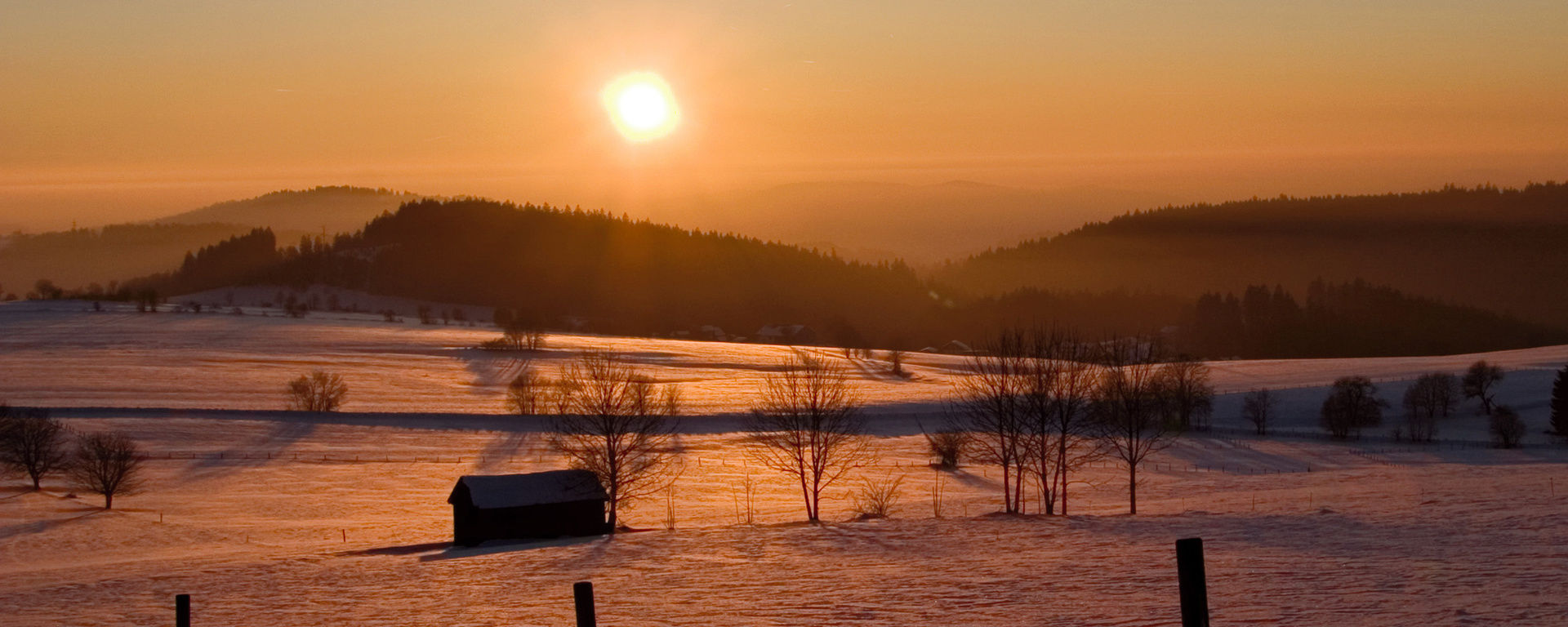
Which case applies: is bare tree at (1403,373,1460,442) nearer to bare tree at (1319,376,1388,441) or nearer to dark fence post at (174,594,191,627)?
bare tree at (1319,376,1388,441)

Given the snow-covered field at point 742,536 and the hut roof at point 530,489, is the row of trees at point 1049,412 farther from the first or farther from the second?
the hut roof at point 530,489

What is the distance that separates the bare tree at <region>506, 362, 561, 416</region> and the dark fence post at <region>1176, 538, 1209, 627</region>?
62.0m

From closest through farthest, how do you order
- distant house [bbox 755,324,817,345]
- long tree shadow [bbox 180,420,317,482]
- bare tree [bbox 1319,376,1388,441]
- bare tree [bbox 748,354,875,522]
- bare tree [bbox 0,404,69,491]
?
1. bare tree [bbox 748,354,875,522]
2. bare tree [bbox 0,404,69,491]
3. long tree shadow [bbox 180,420,317,482]
4. bare tree [bbox 1319,376,1388,441]
5. distant house [bbox 755,324,817,345]

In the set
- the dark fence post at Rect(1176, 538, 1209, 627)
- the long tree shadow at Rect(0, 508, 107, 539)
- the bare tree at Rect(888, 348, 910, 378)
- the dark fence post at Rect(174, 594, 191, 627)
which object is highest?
the bare tree at Rect(888, 348, 910, 378)

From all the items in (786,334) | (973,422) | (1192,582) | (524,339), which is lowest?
(973,422)

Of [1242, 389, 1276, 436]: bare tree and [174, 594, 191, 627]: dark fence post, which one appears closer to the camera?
[174, 594, 191, 627]: dark fence post

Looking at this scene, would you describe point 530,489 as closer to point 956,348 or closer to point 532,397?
point 532,397

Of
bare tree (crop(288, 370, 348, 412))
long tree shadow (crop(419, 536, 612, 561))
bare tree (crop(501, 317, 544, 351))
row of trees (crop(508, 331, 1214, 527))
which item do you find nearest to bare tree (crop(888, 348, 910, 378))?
row of trees (crop(508, 331, 1214, 527))

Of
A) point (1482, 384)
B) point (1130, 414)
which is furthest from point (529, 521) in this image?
point (1482, 384)

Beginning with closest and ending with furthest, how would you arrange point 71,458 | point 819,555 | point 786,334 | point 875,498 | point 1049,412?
point 819,555 < point 1049,412 < point 875,498 < point 71,458 < point 786,334

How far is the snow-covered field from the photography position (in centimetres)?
1884

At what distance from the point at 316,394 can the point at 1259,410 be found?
5856 centimetres

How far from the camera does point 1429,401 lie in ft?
233

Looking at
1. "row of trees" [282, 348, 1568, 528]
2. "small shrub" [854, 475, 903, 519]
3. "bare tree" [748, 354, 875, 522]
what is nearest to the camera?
"small shrub" [854, 475, 903, 519]
